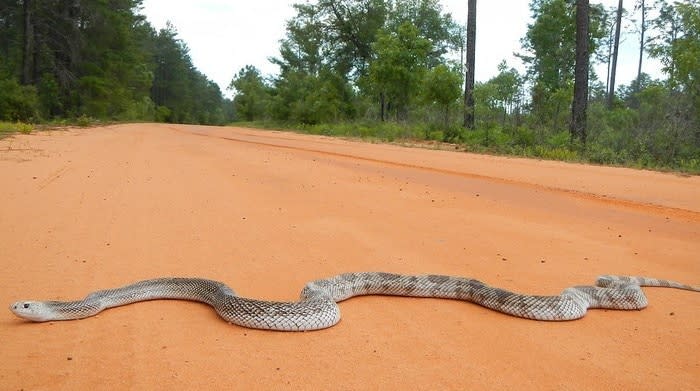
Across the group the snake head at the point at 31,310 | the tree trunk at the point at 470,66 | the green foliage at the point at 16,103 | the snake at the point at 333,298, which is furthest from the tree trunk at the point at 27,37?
the snake head at the point at 31,310

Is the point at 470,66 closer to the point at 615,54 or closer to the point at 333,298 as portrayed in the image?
the point at 615,54

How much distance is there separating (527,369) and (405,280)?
1.88 meters

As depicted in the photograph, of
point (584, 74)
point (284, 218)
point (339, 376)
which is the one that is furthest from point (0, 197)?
point (584, 74)

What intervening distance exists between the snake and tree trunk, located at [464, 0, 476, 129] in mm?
23948

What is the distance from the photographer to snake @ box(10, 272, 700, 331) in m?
4.65

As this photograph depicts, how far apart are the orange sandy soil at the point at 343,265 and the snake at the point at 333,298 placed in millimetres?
103

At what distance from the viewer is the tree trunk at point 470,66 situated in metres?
29.3

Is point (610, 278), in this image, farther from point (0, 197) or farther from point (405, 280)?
point (0, 197)

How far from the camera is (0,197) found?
29.6 feet

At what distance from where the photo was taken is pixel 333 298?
5.25 meters

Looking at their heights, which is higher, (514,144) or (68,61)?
(68,61)

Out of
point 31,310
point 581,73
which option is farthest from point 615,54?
point 31,310

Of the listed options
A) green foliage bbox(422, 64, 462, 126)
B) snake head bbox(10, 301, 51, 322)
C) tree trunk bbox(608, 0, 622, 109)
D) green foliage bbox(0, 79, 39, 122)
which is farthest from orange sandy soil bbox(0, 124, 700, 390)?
tree trunk bbox(608, 0, 622, 109)

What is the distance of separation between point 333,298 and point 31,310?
2.44 meters
